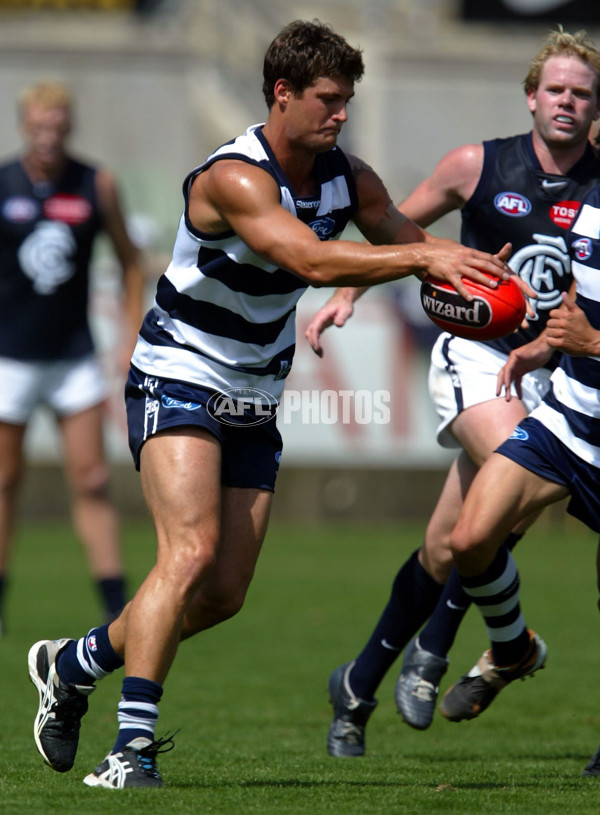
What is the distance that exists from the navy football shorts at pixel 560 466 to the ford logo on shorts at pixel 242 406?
2.80ft

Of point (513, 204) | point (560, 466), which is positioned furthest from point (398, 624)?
point (513, 204)

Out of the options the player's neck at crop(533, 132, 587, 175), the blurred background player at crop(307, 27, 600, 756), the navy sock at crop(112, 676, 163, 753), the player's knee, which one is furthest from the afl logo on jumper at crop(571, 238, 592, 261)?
the navy sock at crop(112, 676, 163, 753)

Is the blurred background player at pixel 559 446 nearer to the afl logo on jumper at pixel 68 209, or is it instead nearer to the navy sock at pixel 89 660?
the navy sock at pixel 89 660

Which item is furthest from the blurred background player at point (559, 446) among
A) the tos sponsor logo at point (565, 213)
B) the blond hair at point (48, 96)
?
the blond hair at point (48, 96)

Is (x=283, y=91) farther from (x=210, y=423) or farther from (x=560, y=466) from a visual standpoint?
(x=560, y=466)

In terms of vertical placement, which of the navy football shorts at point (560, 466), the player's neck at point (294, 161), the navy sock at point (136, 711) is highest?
the player's neck at point (294, 161)

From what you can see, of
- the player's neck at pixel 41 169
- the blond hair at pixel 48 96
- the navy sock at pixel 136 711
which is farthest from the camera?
the player's neck at pixel 41 169

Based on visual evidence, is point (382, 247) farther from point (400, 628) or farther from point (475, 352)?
point (400, 628)

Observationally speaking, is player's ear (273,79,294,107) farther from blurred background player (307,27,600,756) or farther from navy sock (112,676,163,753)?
navy sock (112,676,163,753)

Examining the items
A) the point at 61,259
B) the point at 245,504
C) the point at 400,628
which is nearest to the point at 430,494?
the point at 61,259

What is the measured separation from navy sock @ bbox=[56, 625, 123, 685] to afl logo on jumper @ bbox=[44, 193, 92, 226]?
13.3ft

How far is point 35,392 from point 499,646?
3.80 m

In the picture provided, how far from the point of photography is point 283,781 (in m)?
4.50

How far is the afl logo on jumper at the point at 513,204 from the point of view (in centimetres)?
537
